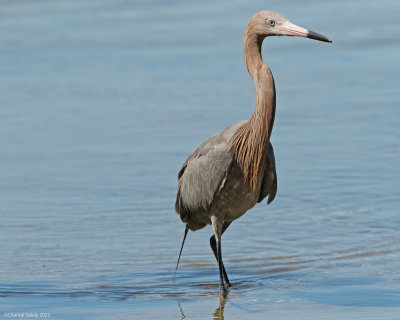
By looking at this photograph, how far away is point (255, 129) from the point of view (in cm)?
745

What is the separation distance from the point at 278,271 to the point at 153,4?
33.9 ft

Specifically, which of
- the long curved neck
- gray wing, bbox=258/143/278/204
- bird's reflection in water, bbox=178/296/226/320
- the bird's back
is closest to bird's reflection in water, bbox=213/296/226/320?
bird's reflection in water, bbox=178/296/226/320

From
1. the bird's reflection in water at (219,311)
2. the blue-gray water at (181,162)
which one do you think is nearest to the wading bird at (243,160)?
the bird's reflection in water at (219,311)

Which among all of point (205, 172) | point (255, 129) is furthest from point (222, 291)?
point (255, 129)

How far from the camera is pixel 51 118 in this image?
11359 millimetres

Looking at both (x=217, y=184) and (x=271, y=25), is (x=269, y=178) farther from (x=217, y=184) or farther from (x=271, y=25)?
(x=271, y=25)

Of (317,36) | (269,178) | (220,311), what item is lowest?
(220,311)

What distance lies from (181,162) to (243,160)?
8.50ft

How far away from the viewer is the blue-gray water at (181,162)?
Result: 23.9 feet

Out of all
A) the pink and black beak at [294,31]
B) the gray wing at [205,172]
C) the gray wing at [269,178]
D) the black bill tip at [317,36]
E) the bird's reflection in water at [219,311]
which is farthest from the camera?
the gray wing at [269,178]

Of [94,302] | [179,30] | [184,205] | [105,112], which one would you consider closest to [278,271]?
[184,205]

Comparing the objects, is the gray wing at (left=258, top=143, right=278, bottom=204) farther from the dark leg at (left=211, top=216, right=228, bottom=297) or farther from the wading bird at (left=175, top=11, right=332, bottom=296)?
the dark leg at (left=211, top=216, right=228, bottom=297)

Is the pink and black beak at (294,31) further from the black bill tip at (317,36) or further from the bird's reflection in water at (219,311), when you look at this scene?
the bird's reflection in water at (219,311)

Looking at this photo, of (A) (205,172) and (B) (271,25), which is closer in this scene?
(B) (271,25)
